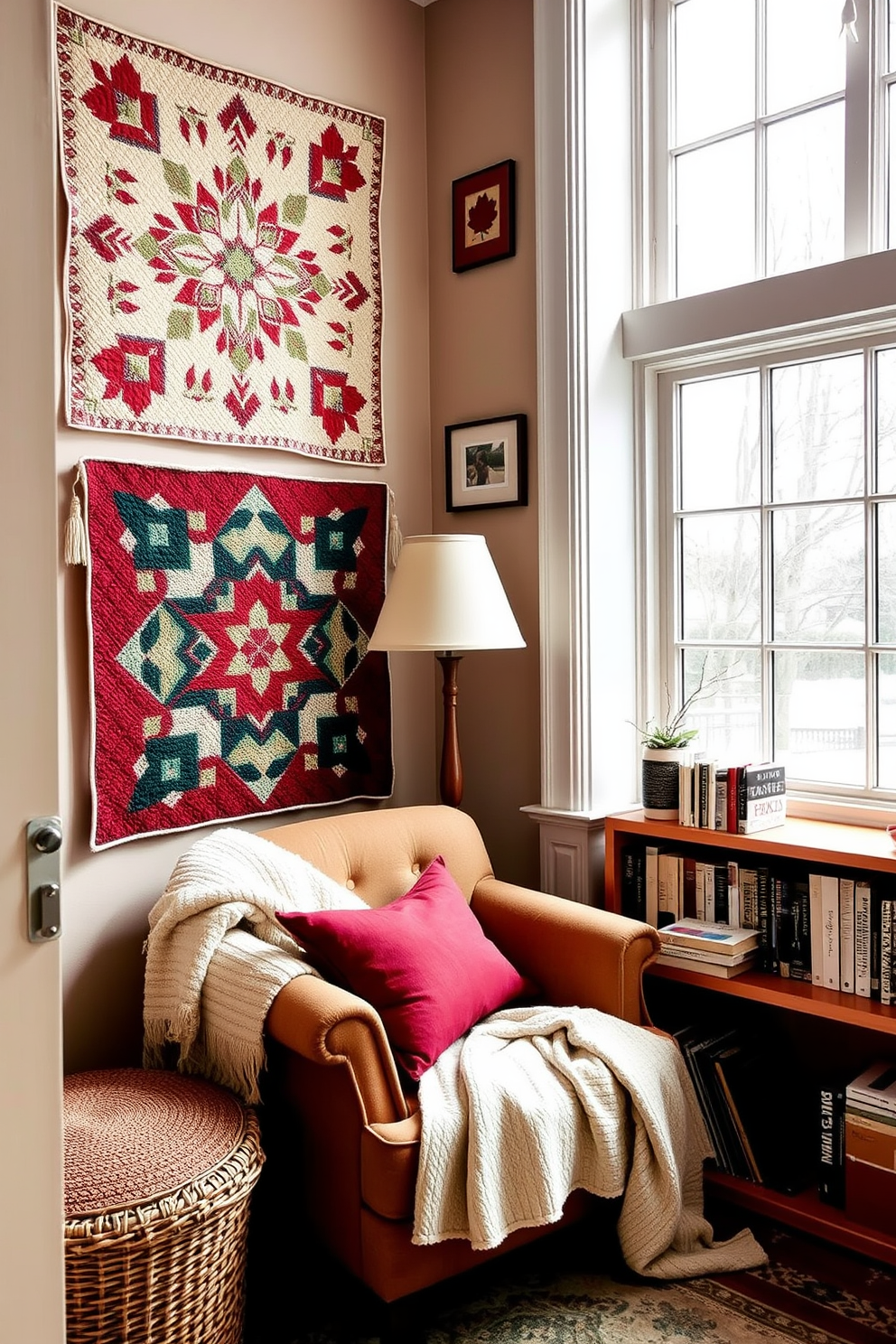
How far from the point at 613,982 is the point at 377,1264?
72cm

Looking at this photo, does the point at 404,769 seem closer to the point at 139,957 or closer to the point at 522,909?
the point at 522,909

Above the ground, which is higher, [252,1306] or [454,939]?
[454,939]

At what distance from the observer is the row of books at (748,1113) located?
93.4 inches

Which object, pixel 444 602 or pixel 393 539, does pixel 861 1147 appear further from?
pixel 393 539

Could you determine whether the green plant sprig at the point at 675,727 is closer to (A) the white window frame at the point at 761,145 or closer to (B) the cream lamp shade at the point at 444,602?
(B) the cream lamp shade at the point at 444,602

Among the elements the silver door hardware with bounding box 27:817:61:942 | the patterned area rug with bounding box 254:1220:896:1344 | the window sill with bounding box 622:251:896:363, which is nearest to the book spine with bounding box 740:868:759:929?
the patterned area rug with bounding box 254:1220:896:1344

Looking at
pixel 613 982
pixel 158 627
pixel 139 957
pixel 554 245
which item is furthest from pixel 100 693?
pixel 554 245

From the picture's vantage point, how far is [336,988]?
6.56ft

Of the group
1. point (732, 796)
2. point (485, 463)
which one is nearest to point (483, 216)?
point (485, 463)

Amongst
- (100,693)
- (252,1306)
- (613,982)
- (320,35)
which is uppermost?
(320,35)

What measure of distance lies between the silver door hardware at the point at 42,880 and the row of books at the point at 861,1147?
64.0 inches

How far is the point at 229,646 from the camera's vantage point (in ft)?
8.73

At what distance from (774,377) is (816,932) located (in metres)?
1.29

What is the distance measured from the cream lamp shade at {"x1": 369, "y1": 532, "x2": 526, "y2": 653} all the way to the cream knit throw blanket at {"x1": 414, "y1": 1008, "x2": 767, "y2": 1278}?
0.84 meters
